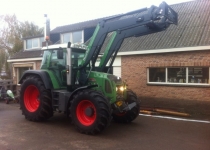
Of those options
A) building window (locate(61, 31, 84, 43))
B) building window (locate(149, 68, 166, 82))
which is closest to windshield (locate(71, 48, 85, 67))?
building window (locate(149, 68, 166, 82))

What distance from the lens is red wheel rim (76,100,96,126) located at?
6091 millimetres

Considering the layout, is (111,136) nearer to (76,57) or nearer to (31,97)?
(76,57)

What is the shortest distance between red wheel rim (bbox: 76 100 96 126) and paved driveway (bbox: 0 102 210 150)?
1.26ft

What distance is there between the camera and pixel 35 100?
798cm

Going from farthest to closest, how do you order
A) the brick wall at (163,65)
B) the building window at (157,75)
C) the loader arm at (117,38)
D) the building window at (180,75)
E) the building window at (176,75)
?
the building window at (157,75) → the building window at (176,75) → the building window at (180,75) → the brick wall at (163,65) → the loader arm at (117,38)

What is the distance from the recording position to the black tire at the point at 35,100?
23.1 feet

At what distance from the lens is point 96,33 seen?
6.82 meters

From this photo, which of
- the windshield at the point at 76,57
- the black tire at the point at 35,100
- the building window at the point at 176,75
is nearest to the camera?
the black tire at the point at 35,100

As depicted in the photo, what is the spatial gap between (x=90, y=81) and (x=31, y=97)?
258cm

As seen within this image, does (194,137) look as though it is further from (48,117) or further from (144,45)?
(144,45)

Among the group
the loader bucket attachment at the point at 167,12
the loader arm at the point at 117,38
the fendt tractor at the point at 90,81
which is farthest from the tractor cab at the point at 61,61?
the loader bucket attachment at the point at 167,12

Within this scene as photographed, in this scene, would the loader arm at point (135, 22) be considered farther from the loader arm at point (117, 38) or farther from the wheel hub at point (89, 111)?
the wheel hub at point (89, 111)

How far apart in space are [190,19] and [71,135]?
32.6 ft

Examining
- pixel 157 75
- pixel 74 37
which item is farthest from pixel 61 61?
pixel 74 37
